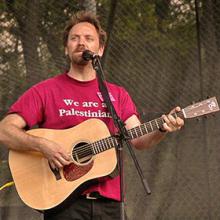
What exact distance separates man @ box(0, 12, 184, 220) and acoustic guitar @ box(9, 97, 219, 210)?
46mm

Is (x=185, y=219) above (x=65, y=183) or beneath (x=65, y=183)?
beneath

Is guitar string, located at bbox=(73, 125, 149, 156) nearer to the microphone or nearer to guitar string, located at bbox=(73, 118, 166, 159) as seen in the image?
guitar string, located at bbox=(73, 118, 166, 159)

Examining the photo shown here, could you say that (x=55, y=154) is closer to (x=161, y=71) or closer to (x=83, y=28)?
(x=83, y=28)

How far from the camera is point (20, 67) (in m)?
4.87

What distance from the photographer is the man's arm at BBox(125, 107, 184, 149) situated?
3488 millimetres

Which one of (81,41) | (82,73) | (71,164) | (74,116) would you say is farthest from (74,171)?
(81,41)

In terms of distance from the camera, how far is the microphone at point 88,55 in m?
3.45

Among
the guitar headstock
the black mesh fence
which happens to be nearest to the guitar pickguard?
the guitar headstock

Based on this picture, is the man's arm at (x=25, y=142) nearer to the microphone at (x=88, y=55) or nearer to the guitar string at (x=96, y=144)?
the guitar string at (x=96, y=144)

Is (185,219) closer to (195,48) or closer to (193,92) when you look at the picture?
(193,92)

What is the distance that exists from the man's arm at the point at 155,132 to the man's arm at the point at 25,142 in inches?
18.9

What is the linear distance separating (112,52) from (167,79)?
51cm

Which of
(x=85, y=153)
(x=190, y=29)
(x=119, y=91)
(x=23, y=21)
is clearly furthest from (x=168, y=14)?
(x=85, y=153)

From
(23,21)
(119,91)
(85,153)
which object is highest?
(23,21)
